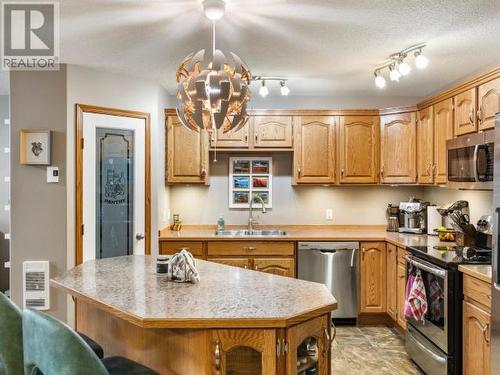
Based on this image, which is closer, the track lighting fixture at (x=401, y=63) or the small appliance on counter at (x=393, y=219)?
the track lighting fixture at (x=401, y=63)

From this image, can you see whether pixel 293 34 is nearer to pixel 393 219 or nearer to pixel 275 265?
pixel 275 265

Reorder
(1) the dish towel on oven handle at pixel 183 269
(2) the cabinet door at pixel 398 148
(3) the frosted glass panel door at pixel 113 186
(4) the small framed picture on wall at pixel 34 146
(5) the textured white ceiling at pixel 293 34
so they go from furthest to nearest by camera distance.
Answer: (2) the cabinet door at pixel 398 148 < (3) the frosted glass panel door at pixel 113 186 < (4) the small framed picture on wall at pixel 34 146 < (5) the textured white ceiling at pixel 293 34 < (1) the dish towel on oven handle at pixel 183 269

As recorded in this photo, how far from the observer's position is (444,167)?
368 cm

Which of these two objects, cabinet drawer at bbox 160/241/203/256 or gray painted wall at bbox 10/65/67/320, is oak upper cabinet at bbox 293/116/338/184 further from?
gray painted wall at bbox 10/65/67/320

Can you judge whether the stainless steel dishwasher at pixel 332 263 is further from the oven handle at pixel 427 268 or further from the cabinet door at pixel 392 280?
the oven handle at pixel 427 268

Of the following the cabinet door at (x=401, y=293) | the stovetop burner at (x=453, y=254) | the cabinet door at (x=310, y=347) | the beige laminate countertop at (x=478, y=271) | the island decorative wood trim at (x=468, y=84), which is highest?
the island decorative wood trim at (x=468, y=84)

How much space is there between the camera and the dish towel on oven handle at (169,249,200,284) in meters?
2.23

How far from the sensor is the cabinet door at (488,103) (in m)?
2.89

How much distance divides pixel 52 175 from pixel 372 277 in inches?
125

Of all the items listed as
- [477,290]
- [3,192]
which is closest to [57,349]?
[477,290]

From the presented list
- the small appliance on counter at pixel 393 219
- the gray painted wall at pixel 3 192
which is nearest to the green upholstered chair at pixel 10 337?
the gray painted wall at pixel 3 192

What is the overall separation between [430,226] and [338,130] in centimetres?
139

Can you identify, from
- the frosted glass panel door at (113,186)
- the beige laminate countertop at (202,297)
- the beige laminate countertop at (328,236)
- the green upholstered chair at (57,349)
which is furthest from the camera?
the beige laminate countertop at (328,236)

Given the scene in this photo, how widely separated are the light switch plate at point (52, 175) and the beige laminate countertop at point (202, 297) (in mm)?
1217
